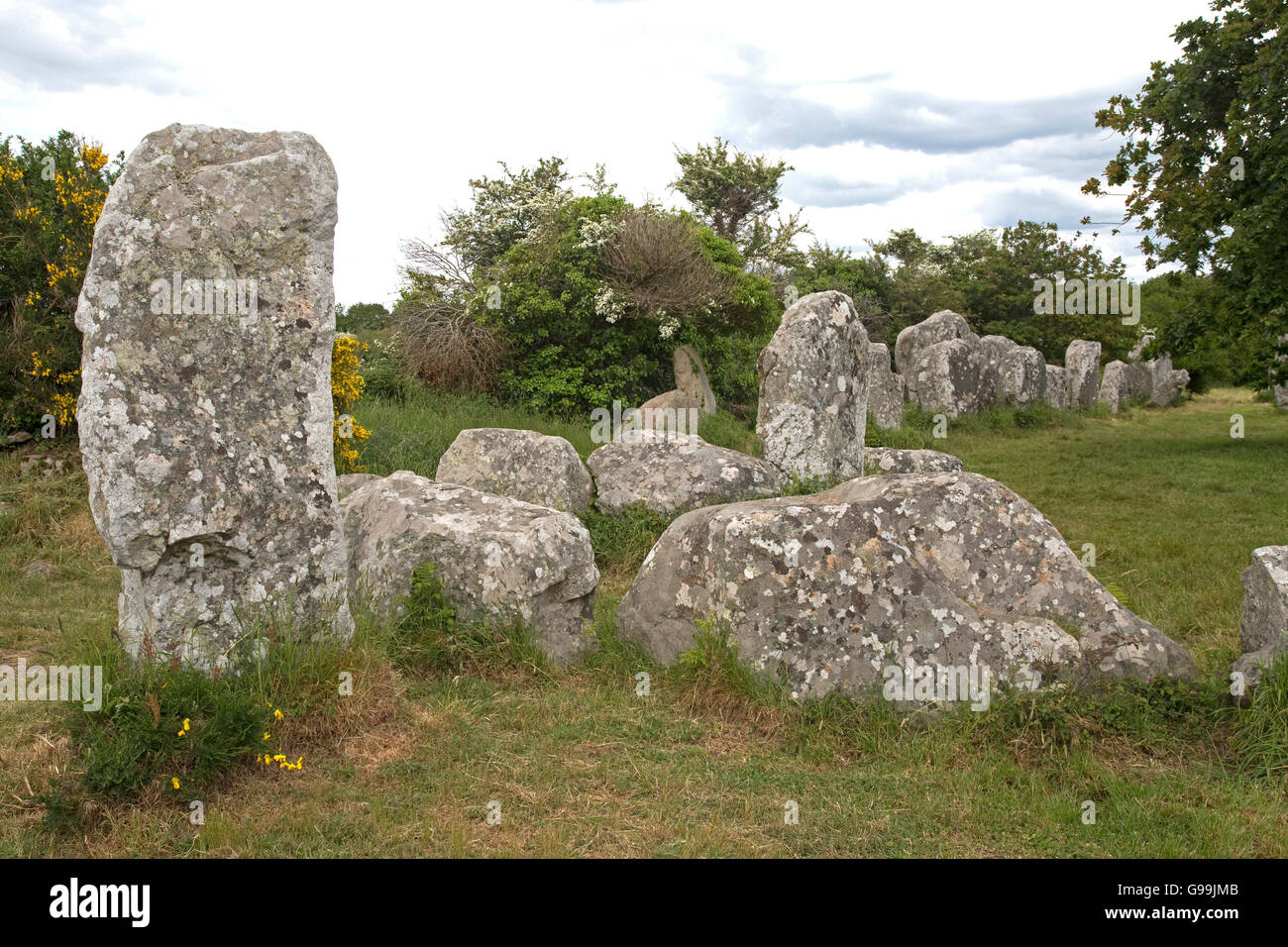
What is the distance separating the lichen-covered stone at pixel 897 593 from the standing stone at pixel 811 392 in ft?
22.6

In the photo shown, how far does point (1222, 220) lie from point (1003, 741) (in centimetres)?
1545

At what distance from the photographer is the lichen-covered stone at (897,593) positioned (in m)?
5.93

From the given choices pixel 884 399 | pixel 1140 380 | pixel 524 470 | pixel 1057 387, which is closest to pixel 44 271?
pixel 524 470

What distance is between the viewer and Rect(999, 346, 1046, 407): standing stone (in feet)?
83.7

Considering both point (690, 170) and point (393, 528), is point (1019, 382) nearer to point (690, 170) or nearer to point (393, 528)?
point (690, 170)

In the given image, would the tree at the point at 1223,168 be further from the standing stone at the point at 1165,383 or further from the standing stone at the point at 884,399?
the standing stone at the point at 1165,383

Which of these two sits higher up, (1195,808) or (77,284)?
(77,284)

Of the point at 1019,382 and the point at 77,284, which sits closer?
the point at 77,284

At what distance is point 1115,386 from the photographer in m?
30.2

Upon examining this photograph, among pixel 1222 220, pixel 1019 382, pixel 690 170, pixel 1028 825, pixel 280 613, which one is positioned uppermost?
pixel 690 170

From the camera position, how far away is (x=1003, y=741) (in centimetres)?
562

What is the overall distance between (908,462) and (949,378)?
A: 10249 mm

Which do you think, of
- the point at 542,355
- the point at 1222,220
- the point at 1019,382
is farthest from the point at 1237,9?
the point at 542,355
